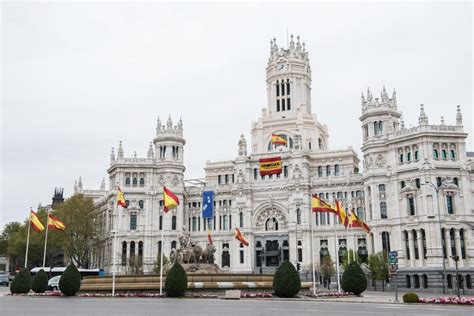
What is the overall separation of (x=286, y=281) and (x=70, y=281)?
753 inches

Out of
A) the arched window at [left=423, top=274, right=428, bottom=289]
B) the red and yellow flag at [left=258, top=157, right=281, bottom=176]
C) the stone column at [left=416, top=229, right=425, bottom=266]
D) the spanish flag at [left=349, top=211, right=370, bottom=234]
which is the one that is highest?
the red and yellow flag at [left=258, top=157, right=281, bottom=176]

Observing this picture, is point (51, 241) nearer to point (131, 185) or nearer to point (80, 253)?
point (80, 253)

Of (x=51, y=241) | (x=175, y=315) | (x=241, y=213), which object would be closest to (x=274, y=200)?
(x=241, y=213)

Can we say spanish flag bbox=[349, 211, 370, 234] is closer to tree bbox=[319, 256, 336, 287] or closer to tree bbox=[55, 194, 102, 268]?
tree bbox=[319, 256, 336, 287]

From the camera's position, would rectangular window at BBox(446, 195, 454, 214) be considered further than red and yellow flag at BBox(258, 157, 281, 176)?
No

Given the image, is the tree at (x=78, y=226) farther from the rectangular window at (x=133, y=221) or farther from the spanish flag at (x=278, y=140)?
the spanish flag at (x=278, y=140)

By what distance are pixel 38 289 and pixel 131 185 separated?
54684 mm

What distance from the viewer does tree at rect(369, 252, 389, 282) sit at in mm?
80500

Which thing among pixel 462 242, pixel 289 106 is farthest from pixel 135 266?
pixel 462 242

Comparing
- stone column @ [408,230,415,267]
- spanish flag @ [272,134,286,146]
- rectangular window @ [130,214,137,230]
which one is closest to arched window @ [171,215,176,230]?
rectangular window @ [130,214,137,230]

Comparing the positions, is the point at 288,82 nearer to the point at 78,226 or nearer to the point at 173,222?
the point at 173,222

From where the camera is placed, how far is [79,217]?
109375 millimetres

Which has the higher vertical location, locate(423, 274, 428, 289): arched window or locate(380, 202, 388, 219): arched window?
locate(380, 202, 388, 219): arched window

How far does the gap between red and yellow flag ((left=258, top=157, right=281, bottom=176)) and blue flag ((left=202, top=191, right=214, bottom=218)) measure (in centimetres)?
1080
